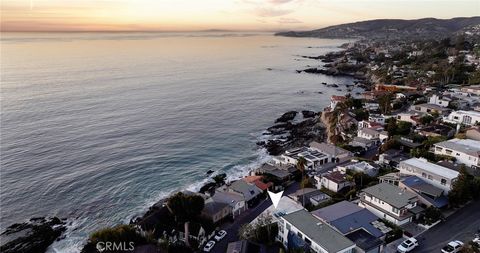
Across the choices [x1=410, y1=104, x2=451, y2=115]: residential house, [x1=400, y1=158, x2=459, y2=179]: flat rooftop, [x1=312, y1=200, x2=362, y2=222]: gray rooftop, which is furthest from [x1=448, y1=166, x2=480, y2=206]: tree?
[x1=410, y1=104, x2=451, y2=115]: residential house

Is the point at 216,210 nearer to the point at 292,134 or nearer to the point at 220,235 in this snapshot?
the point at 220,235

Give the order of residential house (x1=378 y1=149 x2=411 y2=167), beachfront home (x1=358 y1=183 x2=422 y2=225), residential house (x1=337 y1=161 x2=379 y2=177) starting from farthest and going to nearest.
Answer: residential house (x1=378 y1=149 x2=411 y2=167)
residential house (x1=337 y1=161 x2=379 y2=177)
beachfront home (x1=358 y1=183 x2=422 y2=225)

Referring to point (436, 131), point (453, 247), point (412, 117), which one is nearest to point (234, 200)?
point (453, 247)

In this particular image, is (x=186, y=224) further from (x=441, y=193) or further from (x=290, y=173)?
(x=441, y=193)

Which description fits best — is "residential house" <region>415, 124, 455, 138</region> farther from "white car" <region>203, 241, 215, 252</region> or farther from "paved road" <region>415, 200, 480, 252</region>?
"white car" <region>203, 241, 215, 252</region>

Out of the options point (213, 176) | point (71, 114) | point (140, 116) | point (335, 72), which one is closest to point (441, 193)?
point (213, 176)

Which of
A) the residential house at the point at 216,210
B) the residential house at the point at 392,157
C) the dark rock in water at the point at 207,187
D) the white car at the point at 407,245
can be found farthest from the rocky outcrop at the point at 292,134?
the white car at the point at 407,245
